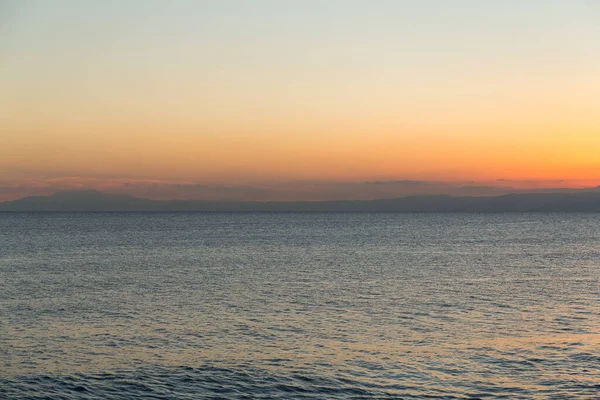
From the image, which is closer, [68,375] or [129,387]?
[129,387]

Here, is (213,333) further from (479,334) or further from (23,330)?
(479,334)

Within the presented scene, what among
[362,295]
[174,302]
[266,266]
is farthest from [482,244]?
[174,302]

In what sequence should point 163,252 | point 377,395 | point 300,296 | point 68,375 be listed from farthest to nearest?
point 163,252
point 300,296
point 68,375
point 377,395

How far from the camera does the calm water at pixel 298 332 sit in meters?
28.6

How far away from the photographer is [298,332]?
3903 cm

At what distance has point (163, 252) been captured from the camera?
103 metres

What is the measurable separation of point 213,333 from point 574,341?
841 inches

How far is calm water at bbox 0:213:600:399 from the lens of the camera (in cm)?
2862

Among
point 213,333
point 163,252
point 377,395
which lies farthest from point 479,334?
point 163,252

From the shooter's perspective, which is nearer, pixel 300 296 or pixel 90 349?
pixel 90 349

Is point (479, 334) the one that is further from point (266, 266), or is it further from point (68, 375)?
point (266, 266)

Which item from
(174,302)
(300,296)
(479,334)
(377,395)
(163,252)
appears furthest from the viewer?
(163,252)

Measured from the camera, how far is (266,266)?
262 ft

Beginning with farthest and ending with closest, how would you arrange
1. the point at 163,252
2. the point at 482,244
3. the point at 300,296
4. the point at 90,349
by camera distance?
the point at 482,244 < the point at 163,252 < the point at 300,296 < the point at 90,349
